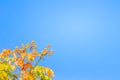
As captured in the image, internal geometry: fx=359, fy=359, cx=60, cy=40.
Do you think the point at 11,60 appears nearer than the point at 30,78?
No

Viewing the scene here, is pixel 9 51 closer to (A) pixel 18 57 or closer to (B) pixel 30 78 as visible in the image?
(A) pixel 18 57

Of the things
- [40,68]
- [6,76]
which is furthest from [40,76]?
[6,76]

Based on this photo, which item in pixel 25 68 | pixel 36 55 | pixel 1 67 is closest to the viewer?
pixel 1 67

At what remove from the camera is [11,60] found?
28.4 metres

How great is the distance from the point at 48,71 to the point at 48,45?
16.1 ft

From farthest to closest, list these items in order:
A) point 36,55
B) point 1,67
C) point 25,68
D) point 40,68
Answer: point 36,55
point 25,68
point 40,68
point 1,67

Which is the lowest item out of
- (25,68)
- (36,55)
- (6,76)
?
(6,76)

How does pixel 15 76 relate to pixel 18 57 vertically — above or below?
below

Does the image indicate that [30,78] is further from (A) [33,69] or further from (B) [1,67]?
(B) [1,67]

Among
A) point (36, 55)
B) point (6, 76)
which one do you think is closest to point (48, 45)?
point (36, 55)

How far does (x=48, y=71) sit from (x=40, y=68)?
0.63 metres

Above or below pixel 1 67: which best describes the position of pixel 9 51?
above

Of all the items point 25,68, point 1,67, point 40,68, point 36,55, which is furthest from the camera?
point 36,55

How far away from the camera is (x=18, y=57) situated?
29719mm
